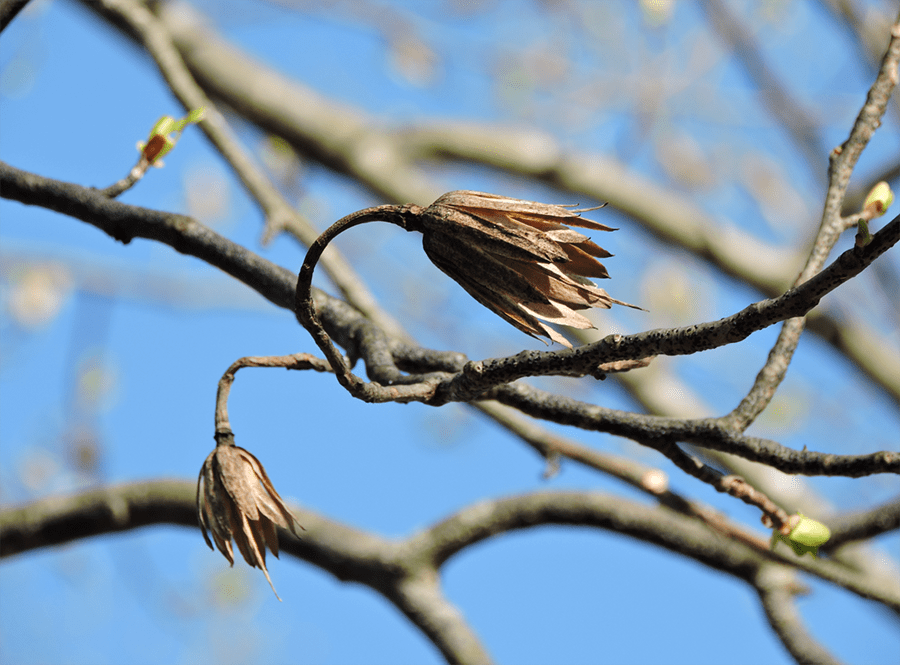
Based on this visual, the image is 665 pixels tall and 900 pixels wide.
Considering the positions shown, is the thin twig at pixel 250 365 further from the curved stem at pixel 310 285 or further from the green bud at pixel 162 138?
the green bud at pixel 162 138

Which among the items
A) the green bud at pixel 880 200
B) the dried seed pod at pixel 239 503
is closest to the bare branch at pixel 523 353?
the dried seed pod at pixel 239 503

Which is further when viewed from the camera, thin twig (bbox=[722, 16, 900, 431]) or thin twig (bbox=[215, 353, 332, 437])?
thin twig (bbox=[722, 16, 900, 431])

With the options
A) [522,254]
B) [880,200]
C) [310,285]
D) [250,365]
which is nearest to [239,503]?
[250,365]

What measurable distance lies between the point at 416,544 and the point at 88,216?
41.8 inches

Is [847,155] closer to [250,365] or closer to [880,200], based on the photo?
[880,200]

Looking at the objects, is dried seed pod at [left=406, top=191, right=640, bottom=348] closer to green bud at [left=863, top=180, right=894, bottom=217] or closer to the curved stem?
the curved stem

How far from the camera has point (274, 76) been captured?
3.92 m

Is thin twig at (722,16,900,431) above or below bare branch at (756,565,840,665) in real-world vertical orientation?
above

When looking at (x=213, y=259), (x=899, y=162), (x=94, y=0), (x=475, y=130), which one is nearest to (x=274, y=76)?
(x=475, y=130)

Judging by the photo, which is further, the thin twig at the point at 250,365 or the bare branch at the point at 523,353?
the thin twig at the point at 250,365

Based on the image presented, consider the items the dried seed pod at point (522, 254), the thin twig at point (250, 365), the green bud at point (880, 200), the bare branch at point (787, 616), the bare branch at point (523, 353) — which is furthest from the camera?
the bare branch at point (787, 616)

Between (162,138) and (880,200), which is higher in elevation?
(162,138)

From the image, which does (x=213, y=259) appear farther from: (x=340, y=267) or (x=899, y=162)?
(x=899, y=162)

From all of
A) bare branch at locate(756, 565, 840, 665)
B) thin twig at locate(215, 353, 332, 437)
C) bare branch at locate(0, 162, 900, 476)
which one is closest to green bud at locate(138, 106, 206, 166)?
bare branch at locate(0, 162, 900, 476)
